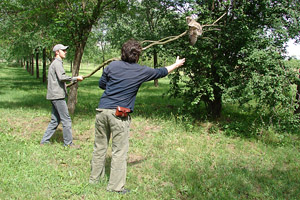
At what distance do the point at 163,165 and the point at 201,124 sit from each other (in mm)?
3155

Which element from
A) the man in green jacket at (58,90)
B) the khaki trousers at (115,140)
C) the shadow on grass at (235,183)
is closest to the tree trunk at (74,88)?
the man in green jacket at (58,90)

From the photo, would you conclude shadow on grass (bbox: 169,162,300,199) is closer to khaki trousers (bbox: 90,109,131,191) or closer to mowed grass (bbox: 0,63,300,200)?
mowed grass (bbox: 0,63,300,200)

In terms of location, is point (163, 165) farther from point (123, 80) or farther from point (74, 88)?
point (74, 88)

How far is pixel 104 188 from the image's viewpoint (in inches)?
149

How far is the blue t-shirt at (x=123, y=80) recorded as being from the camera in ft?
11.5

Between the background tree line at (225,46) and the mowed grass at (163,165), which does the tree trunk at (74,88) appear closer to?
the background tree line at (225,46)

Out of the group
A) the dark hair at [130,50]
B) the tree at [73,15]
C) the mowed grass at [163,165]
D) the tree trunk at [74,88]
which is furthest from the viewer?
the tree trunk at [74,88]

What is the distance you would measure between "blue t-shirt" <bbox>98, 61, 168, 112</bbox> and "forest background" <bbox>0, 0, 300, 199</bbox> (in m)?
1.30

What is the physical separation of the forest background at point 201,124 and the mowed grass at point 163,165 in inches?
0.7

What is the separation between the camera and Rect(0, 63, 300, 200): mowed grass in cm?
383

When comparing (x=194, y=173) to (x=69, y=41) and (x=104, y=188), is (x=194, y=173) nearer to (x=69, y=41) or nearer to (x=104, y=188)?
(x=104, y=188)

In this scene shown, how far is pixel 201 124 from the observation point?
7.67m

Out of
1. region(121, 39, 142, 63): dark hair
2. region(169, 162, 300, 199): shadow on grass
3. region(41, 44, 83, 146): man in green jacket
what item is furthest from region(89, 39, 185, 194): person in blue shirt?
region(41, 44, 83, 146): man in green jacket

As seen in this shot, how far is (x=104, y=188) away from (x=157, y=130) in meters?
3.40
